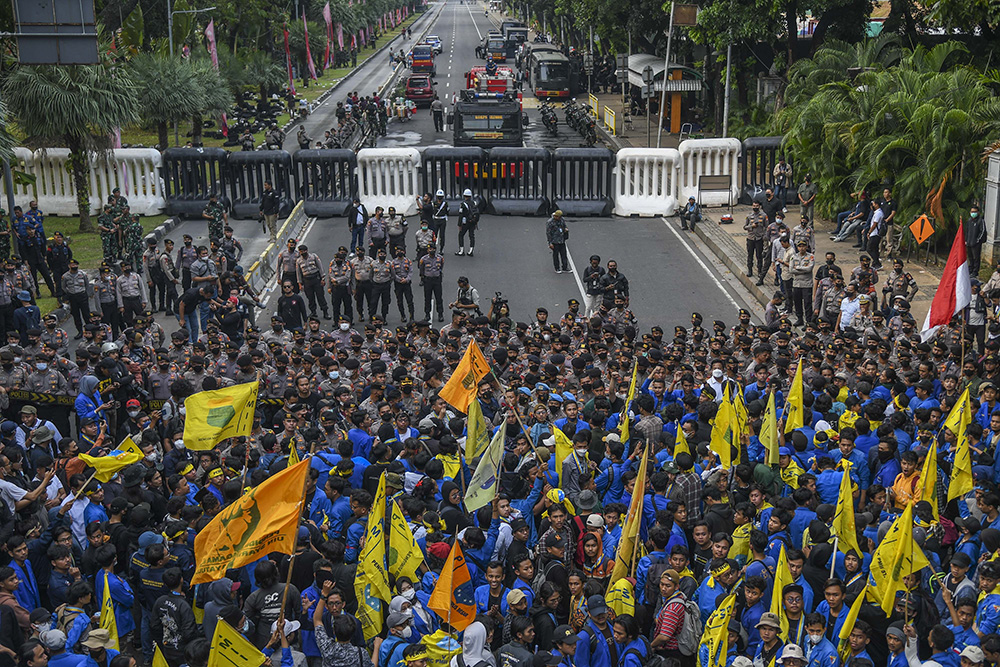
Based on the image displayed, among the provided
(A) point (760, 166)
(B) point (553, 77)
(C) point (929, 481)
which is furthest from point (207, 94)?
(C) point (929, 481)

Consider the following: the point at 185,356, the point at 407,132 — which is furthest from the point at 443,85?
the point at 185,356

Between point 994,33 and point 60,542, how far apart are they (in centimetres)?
2723

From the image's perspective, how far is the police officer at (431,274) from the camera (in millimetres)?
19312

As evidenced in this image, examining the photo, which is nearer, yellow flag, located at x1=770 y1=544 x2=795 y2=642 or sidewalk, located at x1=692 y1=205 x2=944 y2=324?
yellow flag, located at x1=770 y1=544 x2=795 y2=642

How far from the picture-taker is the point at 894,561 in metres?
7.98

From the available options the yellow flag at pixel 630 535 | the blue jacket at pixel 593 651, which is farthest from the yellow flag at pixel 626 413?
the blue jacket at pixel 593 651

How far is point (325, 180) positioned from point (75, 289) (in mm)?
11110

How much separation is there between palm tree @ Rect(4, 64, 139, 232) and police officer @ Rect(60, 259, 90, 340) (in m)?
8.65

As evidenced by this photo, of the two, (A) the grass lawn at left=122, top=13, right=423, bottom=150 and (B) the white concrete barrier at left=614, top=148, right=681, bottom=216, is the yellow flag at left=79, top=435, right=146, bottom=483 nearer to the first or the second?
(B) the white concrete barrier at left=614, top=148, right=681, bottom=216

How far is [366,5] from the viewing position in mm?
98062

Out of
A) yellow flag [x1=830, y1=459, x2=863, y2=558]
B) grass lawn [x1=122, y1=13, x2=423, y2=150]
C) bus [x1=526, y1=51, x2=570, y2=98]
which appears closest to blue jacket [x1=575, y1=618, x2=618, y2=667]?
yellow flag [x1=830, y1=459, x2=863, y2=558]

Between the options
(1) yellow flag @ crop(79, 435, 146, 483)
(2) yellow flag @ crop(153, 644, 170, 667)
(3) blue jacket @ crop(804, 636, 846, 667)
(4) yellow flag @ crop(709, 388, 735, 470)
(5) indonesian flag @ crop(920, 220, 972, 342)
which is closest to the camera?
(3) blue jacket @ crop(804, 636, 846, 667)

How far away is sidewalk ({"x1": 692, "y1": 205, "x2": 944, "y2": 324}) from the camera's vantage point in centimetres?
2039

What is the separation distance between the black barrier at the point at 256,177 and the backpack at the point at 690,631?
21.5 m
